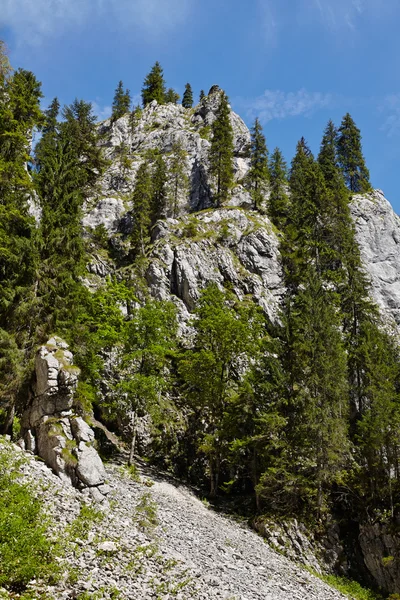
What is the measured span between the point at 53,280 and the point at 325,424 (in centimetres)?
1857

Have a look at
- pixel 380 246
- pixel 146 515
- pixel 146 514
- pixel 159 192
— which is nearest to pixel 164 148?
pixel 159 192

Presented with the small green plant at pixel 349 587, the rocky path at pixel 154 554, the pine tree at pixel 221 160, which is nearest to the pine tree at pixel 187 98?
the pine tree at pixel 221 160

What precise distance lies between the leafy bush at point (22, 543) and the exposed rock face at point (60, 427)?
15.3 feet

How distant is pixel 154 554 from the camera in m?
13.0

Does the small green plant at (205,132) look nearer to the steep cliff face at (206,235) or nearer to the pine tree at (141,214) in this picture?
the steep cliff face at (206,235)

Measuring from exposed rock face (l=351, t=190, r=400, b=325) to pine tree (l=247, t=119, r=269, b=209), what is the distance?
14163 millimetres

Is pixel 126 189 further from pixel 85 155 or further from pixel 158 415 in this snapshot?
pixel 158 415

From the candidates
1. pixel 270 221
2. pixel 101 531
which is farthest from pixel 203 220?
pixel 101 531

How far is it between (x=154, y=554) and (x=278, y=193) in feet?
184

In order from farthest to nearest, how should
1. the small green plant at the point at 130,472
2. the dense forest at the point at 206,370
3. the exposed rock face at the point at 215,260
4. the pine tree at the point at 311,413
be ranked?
the exposed rock face at the point at 215,260
the pine tree at the point at 311,413
the small green plant at the point at 130,472
the dense forest at the point at 206,370

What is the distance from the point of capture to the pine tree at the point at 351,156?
70.4 metres

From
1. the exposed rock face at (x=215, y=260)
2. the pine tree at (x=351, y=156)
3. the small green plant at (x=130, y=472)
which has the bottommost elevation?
the small green plant at (x=130, y=472)

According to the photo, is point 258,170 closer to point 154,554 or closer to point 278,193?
point 278,193

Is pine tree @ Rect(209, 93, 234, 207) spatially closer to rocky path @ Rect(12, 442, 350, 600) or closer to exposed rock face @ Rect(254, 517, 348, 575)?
exposed rock face @ Rect(254, 517, 348, 575)
